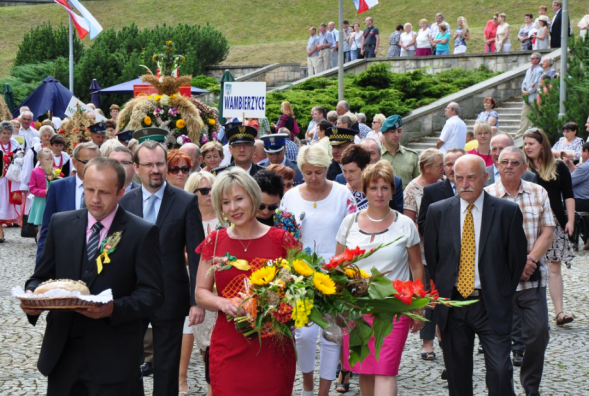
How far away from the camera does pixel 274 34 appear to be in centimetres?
5053

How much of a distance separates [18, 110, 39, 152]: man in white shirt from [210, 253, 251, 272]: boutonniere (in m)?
14.9

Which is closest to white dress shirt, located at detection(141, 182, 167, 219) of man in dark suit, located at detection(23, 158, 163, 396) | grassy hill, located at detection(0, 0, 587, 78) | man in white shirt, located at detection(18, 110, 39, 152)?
man in dark suit, located at detection(23, 158, 163, 396)

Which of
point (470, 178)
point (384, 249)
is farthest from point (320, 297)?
point (470, 178)

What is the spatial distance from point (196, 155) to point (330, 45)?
2385 cm

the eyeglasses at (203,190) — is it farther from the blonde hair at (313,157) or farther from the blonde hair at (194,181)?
the blonde hair at (313,157)

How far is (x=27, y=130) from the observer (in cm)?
2005

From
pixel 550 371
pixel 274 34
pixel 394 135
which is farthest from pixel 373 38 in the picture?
pixel 550 371

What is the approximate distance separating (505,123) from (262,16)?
30557 millimetres

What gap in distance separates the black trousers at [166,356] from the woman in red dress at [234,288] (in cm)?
111

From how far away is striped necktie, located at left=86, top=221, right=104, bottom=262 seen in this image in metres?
4.98

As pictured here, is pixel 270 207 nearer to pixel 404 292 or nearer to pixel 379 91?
pixel 404 292

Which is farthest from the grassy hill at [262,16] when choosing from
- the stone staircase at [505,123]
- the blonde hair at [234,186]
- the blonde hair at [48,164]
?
the blonde hair at [234,186]

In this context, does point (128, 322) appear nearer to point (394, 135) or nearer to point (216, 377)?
point (216, 377)

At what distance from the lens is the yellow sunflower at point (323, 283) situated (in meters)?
5.11
